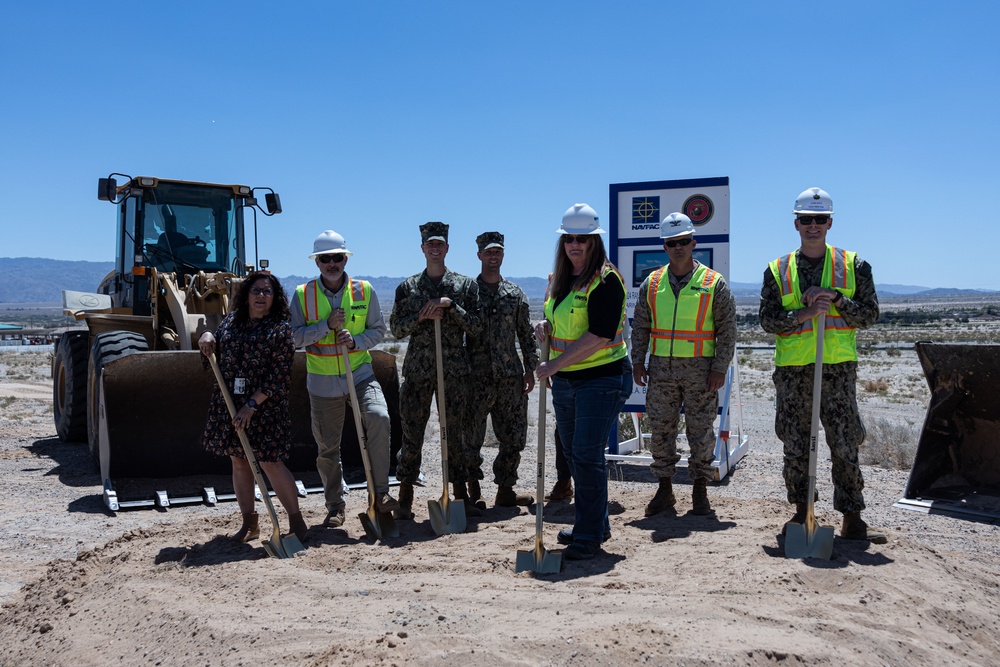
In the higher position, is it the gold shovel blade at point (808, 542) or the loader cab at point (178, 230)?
the loader cab at point (178, 230)

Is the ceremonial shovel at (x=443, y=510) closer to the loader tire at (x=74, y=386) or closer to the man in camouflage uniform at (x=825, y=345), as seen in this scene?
the man in camouflage uniform at (x=825, y=345)

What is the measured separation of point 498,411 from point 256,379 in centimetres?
183

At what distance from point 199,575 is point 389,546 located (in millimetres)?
1166

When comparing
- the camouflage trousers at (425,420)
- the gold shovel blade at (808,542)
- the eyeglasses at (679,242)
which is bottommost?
the gold shovel blade at (808,542)

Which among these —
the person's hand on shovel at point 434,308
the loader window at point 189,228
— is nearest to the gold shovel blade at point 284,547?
the person's hand on shovel at point 434,308

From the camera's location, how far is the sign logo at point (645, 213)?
856 centimetres

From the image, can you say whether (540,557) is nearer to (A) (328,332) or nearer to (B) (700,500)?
(B) (700,500)

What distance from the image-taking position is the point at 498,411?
256 inches

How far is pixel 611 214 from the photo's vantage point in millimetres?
8711

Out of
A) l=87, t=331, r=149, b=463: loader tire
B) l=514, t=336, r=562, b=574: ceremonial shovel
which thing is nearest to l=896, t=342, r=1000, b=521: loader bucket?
l=514, t=336, r=562, b=574: ceremonial shovel

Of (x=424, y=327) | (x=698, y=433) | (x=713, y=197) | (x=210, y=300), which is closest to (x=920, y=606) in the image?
(x=698, y=433)

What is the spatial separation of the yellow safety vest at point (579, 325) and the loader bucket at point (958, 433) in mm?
3297

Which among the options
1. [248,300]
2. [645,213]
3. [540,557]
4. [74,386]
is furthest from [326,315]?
[74,386]

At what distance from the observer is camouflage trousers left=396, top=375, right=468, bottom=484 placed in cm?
624
